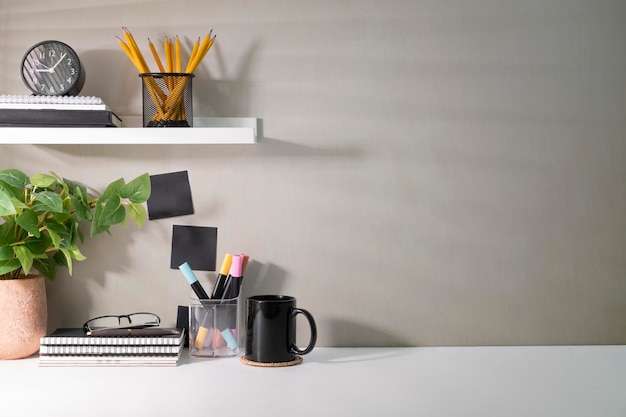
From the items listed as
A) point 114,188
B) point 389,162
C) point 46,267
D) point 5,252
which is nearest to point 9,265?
point 5,252

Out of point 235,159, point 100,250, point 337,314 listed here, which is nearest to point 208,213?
point 235,159

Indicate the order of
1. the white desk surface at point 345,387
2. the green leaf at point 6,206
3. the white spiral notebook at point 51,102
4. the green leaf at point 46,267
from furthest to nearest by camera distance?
the green leaf at point 46,267, the white spiral notebook at point 51,102, the green leaf at point 6,206, the white desk surface at point 345,387

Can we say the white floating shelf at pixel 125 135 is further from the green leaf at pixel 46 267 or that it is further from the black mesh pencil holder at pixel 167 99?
the green leaf at pixel 46 267

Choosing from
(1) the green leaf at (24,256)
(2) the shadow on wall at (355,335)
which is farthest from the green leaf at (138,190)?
(2) the shadow on wall at (355,335)

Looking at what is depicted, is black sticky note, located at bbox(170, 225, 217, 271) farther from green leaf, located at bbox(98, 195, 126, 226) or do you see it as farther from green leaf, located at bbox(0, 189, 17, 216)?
green leaf, located at bbox(0, 189, 17, 216)

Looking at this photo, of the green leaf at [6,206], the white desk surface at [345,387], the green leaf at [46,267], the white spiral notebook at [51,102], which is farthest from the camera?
the green leaf at [46,267]

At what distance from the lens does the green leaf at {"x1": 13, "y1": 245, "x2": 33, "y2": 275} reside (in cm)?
136

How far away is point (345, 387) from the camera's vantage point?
124 cm

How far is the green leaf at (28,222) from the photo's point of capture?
4.42ft

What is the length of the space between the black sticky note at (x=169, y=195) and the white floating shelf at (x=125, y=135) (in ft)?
0.44

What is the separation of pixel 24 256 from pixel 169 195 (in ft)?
1.07

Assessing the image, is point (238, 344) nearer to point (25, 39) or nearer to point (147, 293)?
point (147, 293)

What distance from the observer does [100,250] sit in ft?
5.08

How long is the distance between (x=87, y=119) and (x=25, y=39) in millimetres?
289
